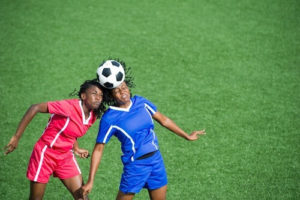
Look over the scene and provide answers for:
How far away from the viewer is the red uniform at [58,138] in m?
4.20

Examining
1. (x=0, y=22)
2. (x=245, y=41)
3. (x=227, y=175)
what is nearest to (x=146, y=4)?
(x=245, y=41)

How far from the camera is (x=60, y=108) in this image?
4.12 meters

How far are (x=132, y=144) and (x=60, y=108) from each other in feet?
3.03

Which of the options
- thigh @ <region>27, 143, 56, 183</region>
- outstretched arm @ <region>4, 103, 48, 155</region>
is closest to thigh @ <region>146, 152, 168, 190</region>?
thigh @ <region>27, 143, 56, 183</region>

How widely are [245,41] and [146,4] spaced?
3.17 m

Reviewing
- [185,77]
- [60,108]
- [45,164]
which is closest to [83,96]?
[60,108]

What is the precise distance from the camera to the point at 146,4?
10445mm

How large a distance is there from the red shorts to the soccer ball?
41.0 inches

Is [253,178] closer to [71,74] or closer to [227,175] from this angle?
[227,175]

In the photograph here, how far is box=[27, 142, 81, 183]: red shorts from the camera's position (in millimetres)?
4246

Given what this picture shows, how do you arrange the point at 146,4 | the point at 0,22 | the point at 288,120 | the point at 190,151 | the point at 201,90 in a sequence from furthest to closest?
the point at 146,4 → the point at 0,22 → the point at 201,90 → the point at 288,120 → the point at 190,151

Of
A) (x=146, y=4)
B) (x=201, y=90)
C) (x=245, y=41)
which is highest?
(x=146, y=4)

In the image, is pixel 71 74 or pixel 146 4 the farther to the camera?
pixel 146 4

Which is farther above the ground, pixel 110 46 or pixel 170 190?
pixel 110 46
